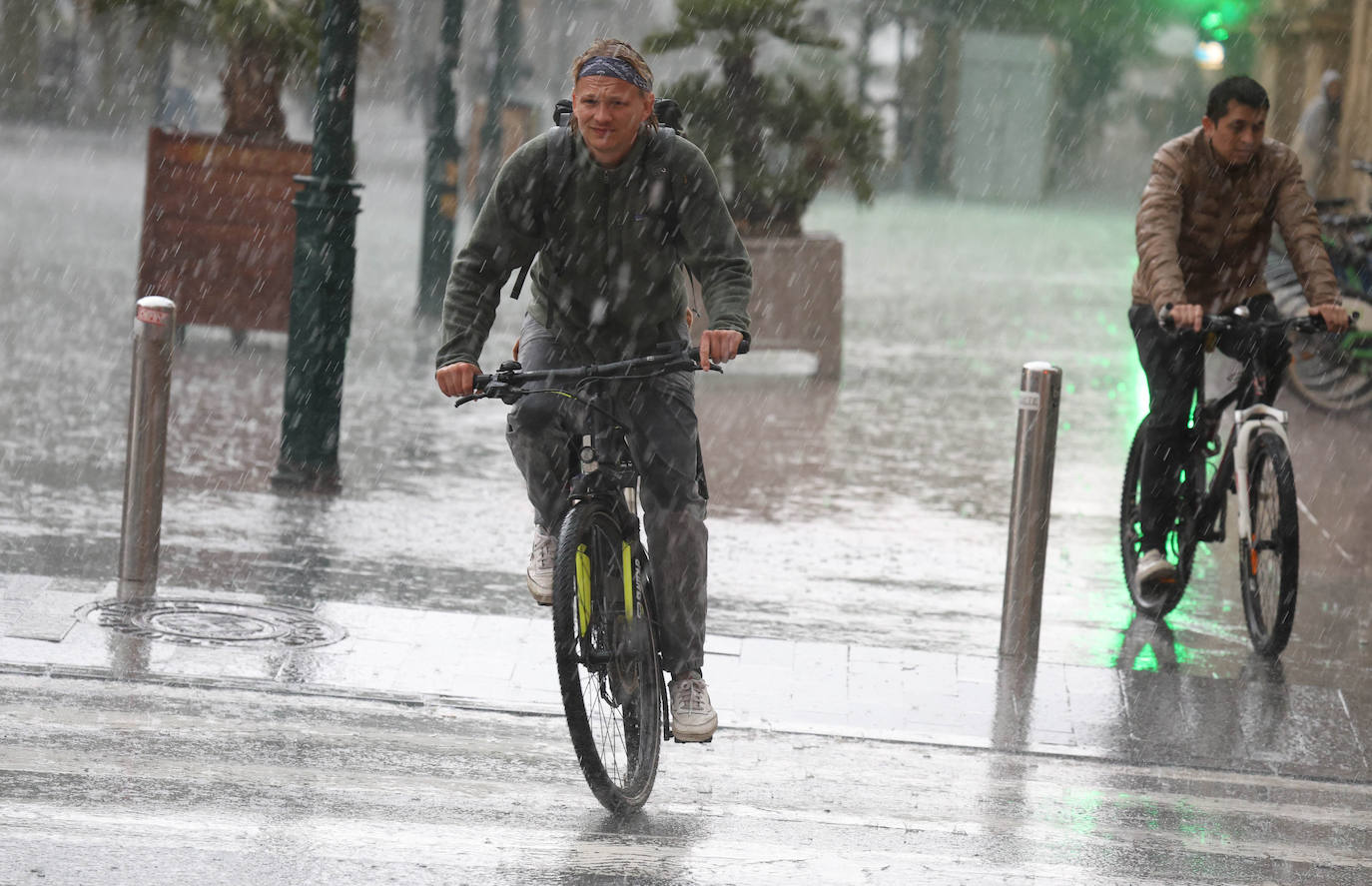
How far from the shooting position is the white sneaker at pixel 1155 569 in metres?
8.09

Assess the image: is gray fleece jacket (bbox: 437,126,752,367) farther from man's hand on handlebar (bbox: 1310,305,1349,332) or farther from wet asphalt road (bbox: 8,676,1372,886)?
man's hand on handlebar (bbox: 1310,305,1349,332)

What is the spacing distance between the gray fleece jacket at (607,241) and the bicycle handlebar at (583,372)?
6.0 inches

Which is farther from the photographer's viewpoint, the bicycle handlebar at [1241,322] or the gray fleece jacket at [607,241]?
the bicycle handlebar at [1241,322]

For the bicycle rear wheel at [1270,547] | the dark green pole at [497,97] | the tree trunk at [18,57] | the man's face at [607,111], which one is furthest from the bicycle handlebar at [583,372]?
the tree trunk at [18,57]

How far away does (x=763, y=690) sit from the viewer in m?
6.91

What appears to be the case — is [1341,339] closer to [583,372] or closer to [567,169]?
[567,169]

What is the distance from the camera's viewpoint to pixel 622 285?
222 inches

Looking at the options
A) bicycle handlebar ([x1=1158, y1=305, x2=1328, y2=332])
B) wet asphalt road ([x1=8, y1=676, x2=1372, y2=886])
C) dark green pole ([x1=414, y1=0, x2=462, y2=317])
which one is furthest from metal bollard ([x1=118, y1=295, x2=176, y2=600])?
dark green pole ([x1=414, y1=0, x2=462, y2=317])

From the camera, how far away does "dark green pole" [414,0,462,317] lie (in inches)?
673

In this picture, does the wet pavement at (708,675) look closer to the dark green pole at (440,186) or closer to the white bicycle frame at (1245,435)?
the white bicycle frame at (1245,435)

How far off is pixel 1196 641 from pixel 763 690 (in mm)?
1972

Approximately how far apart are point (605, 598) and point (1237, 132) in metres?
3.33

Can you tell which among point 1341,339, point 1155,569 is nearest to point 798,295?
point 1341,339

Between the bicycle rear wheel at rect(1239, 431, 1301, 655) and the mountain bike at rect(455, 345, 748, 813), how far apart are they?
2.67 m
